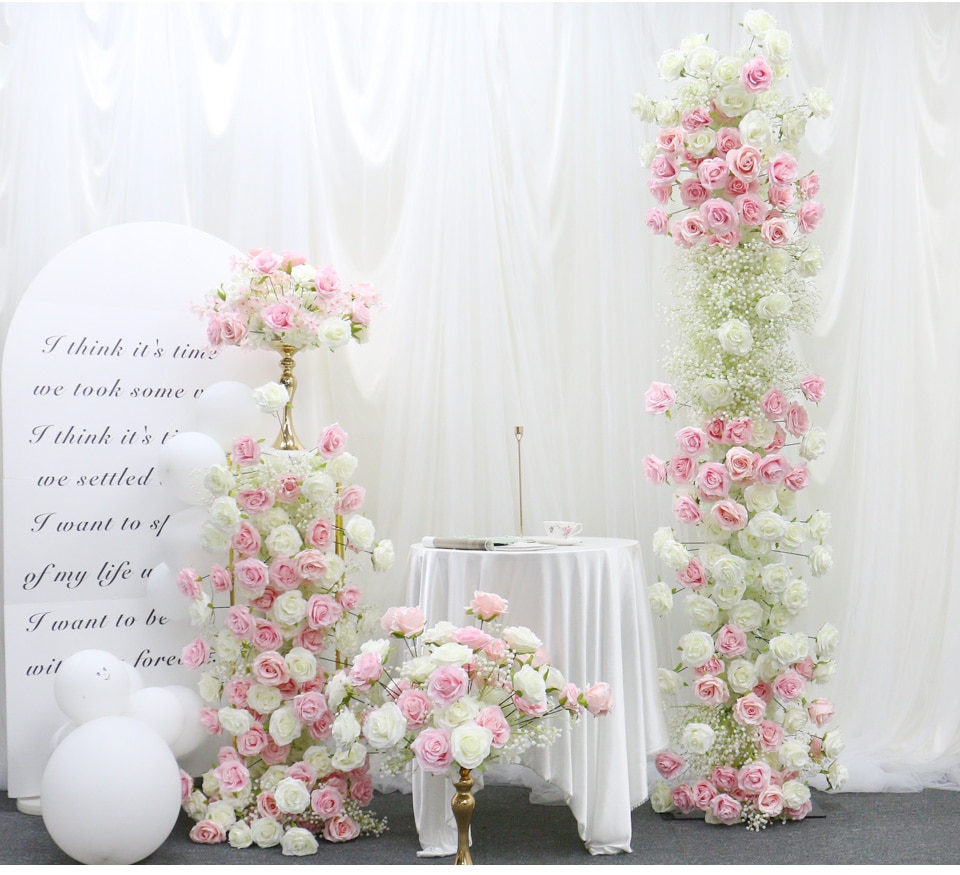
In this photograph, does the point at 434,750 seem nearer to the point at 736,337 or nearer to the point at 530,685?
the point at 530,685

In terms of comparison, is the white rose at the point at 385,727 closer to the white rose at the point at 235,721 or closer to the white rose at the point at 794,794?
the white rose at the point at 235,721

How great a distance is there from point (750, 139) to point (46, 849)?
280 centimetres

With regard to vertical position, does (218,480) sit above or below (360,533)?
above

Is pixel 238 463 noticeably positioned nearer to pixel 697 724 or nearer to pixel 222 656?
pixel 222 656

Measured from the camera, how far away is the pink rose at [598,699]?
2.49m

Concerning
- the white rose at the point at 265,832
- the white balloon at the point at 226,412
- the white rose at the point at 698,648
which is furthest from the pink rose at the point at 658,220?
the white rose at the point at 265,832

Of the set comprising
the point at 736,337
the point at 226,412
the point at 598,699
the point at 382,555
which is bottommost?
the point at 598,699

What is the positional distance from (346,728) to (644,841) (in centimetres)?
92

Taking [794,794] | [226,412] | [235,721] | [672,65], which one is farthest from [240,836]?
[672,65]

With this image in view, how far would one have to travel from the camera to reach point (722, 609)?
3072mm

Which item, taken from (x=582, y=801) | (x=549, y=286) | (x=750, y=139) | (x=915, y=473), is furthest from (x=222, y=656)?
(x=915, y=473)

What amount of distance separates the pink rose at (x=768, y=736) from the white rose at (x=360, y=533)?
4.20ft

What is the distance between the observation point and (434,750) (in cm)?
240

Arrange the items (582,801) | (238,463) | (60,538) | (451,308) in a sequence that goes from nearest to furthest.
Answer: (582,801) < (238,463) < (60,538) < (451,308)
